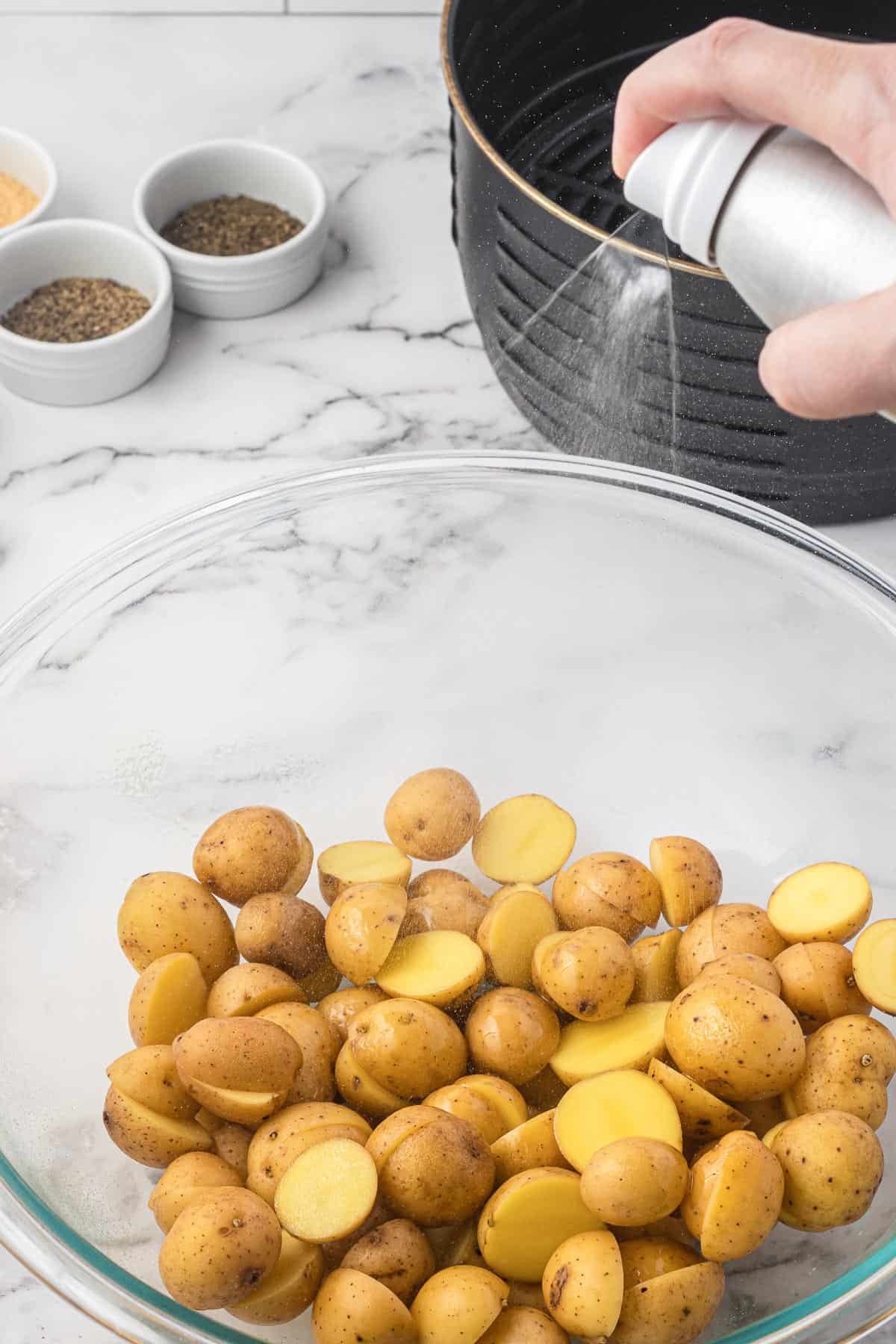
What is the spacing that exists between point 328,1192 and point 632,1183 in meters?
0.17

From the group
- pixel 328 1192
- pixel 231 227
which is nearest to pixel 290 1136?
pixel 328 1192

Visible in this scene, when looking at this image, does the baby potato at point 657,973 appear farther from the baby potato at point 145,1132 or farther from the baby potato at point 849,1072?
the baby potato at point 145,1132

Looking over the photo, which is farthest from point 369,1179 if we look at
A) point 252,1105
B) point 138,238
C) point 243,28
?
point 243,28

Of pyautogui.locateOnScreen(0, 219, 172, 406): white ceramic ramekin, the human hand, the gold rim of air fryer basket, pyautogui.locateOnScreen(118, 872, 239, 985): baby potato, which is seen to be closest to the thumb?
the human hand

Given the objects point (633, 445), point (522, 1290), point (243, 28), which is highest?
point (243, 28)

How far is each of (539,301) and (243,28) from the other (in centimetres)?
85

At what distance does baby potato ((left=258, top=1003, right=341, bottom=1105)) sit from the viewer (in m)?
0.84

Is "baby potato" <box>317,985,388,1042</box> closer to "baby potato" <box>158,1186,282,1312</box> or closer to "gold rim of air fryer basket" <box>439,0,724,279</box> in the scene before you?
"baby potato" <box>158,1186,282,1312</box>

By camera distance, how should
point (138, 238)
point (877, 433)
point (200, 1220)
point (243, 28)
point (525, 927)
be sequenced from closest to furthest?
point (200, 1220)
point (525, 927)
point (877, 433)
point (138, 238)
point (243, 28)

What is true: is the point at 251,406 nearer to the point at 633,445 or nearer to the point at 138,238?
the point at 138,238

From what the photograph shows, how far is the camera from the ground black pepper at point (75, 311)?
1.33m

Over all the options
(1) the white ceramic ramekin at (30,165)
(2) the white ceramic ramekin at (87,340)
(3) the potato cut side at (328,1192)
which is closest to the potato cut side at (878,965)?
(3) the potato cut side at (328,1192)

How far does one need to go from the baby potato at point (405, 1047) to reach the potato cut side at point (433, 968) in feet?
0.09

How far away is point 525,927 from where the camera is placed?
0.91 meters
